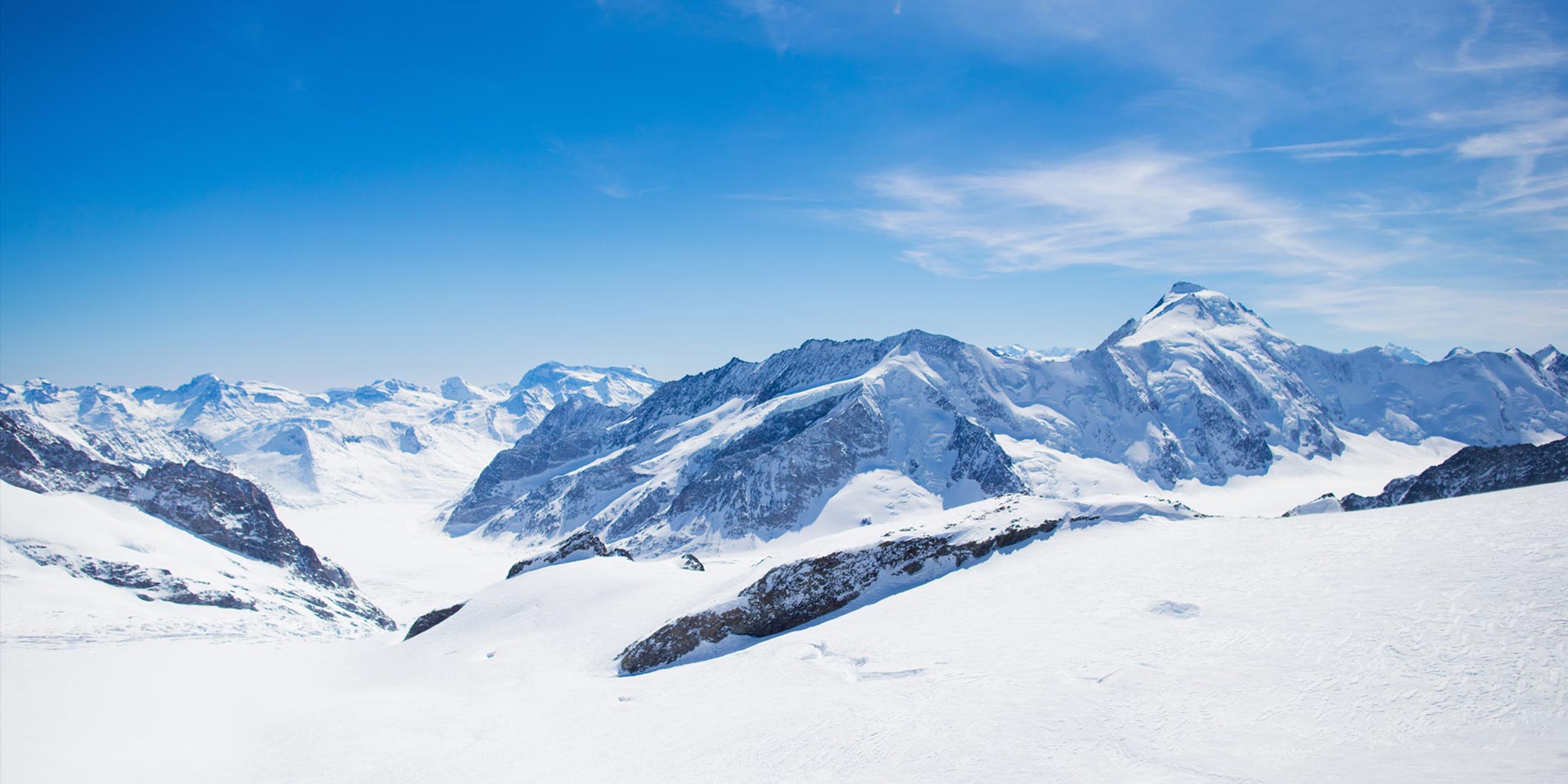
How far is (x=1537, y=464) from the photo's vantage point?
184ft

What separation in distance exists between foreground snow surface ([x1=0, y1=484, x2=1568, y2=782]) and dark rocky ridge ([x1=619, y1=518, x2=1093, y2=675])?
134cm

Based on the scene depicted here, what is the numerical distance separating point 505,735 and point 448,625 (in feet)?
82.3

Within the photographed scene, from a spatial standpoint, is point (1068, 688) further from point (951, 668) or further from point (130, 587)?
point (130, 587)

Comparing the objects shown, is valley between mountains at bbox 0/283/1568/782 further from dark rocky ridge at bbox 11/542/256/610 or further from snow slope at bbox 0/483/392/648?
dark rocky ridge at bbox 11/542/256/610

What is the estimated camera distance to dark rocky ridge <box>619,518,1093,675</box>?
29094 mm

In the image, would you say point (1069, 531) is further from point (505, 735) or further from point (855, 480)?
point (855, 480)

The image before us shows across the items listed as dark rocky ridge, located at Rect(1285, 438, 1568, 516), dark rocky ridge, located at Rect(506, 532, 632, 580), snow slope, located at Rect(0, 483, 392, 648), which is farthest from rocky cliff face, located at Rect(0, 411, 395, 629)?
dark rocky ridge, located at Rect(1285, 438, 1568, 516)

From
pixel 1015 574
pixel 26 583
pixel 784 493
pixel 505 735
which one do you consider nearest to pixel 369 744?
pixel 505 735

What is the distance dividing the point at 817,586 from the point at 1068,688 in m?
15.3

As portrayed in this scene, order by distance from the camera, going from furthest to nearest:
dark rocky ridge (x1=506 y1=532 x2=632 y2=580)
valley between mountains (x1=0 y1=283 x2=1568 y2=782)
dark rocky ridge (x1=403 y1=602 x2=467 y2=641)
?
dark rocky ridge (x1=506 y1=532 x2=632 y2=580), dark rocky ridge (x1=403 y1=602 x2=467 y2=641), valley between mountains (x1=0 y1=283 x2=1568 y2=782)

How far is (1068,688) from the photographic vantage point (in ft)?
50.2

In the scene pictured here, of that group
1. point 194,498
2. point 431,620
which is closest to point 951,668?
point 431,620

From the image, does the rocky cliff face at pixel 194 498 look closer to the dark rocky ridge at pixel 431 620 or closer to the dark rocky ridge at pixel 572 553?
the dark rocky ridge at pixel 431 620

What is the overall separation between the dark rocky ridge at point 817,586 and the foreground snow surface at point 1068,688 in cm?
134
